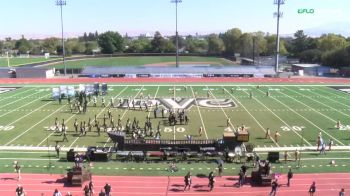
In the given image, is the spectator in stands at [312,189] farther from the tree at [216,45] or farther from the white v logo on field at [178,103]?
the tree at [216,45]

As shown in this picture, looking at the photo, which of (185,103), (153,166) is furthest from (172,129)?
(185,103)

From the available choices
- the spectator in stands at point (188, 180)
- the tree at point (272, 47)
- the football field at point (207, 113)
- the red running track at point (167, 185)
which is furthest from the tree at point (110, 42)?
the spectator in stands at point (188, 180)

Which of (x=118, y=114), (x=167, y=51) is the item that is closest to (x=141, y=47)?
(x=167, y=51)

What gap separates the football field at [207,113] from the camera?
108ft

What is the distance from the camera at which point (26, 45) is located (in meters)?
198

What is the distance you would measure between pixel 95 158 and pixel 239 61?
108210mm

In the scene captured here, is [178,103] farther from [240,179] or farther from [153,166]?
[240,179]

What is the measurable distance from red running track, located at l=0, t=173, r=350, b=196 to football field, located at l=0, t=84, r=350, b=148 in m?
7.58

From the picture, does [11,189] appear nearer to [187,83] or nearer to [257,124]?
[257,124]

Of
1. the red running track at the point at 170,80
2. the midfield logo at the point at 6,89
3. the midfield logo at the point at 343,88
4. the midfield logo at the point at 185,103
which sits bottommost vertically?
the midfield logo at the point at 185,103

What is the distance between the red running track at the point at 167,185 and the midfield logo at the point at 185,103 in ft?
73.3

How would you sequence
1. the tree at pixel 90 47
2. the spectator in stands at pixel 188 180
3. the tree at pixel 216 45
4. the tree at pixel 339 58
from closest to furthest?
1. the spectator in stands at pixel 188 180
2. the tree at pixel 339 58
3. the tree at pixel 90 47
4. the tree at pixel 216 45

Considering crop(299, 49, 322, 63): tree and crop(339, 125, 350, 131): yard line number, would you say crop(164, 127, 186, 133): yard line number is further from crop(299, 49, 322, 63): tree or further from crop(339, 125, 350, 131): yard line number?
crop(299, 49, 322, 63): tree

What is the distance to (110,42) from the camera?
515 ft
